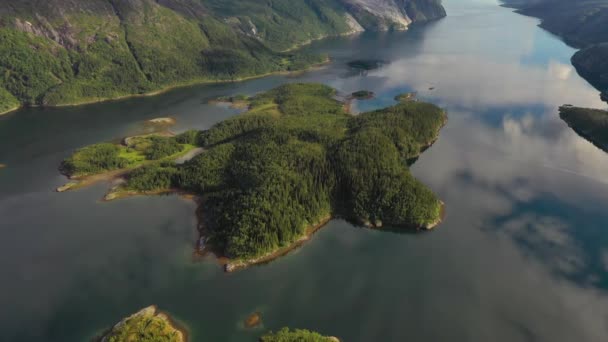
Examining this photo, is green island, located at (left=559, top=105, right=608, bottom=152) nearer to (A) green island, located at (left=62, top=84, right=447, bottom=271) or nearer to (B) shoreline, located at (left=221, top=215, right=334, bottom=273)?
(A) green island, located at (left=62, top=84, right=447, bottom=271)

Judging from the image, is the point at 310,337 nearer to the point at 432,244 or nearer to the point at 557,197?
the point at 432,244

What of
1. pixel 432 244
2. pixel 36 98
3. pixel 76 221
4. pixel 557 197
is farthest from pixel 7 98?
pixel 557 197

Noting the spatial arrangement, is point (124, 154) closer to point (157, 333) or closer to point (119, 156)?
point (119, 156)

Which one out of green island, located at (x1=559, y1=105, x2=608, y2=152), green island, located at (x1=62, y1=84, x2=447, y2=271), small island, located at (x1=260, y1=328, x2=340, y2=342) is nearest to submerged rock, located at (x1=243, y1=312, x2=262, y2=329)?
small island, located at (x1=260, y1=328, x2=340, y2=342)

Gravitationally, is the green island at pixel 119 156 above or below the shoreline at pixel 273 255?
above

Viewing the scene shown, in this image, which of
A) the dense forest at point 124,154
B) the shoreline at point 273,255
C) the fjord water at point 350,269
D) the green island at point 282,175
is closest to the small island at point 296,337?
the fjord water at point 350,269

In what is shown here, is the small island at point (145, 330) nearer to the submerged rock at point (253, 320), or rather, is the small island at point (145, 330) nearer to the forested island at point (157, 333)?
the forested island at point (157, 333)

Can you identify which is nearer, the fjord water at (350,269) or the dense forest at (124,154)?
the fjord water at (350,269)
